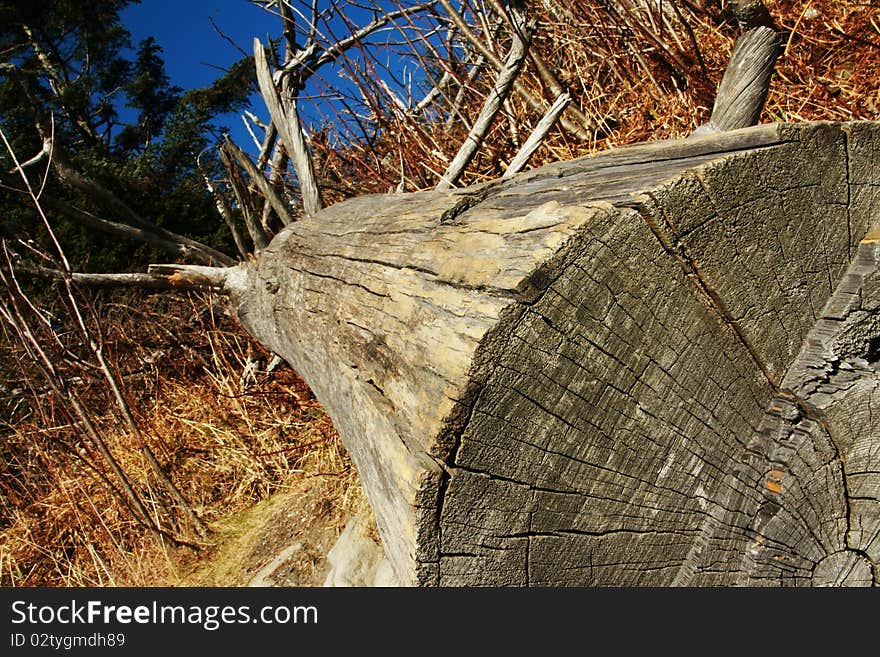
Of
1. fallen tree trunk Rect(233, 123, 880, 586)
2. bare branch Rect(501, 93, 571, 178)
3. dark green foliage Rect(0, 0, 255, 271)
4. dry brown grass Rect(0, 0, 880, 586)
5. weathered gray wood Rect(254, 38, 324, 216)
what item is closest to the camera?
fallen tree trunk Rect(233, 123, 880, 586)

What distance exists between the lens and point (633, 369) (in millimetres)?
1173

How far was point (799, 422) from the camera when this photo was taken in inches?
56.5

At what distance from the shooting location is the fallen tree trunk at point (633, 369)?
107cm

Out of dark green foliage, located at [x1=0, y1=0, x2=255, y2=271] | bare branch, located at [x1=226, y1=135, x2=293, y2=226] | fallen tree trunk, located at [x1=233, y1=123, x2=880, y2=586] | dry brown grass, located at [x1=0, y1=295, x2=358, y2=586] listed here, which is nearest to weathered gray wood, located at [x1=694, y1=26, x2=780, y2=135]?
fallen tree trunk, located at [x1=233, y1=123, x2=880, y2=586]

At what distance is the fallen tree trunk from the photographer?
107 centimetres

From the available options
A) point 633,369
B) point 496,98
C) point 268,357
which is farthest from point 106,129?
point 633,369

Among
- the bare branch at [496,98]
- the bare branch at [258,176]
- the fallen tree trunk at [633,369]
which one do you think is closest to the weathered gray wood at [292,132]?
the bare branch at [258,176]

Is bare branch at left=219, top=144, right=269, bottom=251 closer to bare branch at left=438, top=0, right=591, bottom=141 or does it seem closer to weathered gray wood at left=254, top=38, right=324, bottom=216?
weathered gray wood at left=254, top=38, right=324, bottom=216

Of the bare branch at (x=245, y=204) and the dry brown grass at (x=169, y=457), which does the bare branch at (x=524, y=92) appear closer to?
the bare branch at (x=245, y=204)

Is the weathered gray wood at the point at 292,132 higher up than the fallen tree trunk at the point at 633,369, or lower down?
higher up

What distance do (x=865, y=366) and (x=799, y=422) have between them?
202mm

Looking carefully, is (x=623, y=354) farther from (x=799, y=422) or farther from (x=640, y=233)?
(x=799, y=422)

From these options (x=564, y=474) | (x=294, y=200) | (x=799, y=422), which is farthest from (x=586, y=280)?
(x=294, y=200)

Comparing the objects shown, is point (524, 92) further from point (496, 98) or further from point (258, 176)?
point (258, 176)
